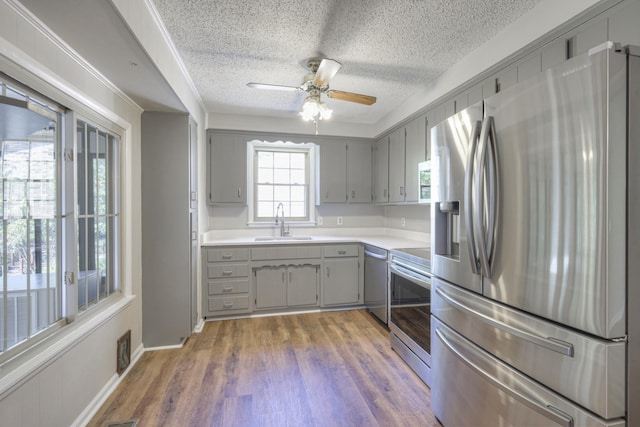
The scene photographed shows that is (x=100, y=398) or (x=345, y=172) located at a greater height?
(x=345, y=172)

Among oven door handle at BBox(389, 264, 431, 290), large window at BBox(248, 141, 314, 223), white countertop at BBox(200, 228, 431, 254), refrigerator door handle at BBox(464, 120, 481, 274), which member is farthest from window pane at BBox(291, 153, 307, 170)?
refrigerator door handle at BBox(464, 120, 481, 274)

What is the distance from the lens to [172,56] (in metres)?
2.13

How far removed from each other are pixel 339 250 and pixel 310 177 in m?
1.22

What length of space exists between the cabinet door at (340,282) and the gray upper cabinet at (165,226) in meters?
1.58

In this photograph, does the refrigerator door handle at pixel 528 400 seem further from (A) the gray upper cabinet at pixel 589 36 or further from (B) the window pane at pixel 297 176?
(B) the window pane at pixel 297 176

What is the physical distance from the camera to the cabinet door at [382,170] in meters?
3.73

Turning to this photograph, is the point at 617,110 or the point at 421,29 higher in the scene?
the point at 421,29

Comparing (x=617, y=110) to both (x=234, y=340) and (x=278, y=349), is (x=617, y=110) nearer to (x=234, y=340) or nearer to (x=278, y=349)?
(x=278, y=349)

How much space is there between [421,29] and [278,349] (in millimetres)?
2806

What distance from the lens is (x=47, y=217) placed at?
5.05ft

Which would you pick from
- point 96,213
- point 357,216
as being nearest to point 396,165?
point 357,216

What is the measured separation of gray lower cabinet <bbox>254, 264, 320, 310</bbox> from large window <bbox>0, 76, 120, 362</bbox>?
1.55 m

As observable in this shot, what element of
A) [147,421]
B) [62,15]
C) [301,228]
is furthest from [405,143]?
[147,421]

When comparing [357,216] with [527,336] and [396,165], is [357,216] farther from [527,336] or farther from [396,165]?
[527,336]
